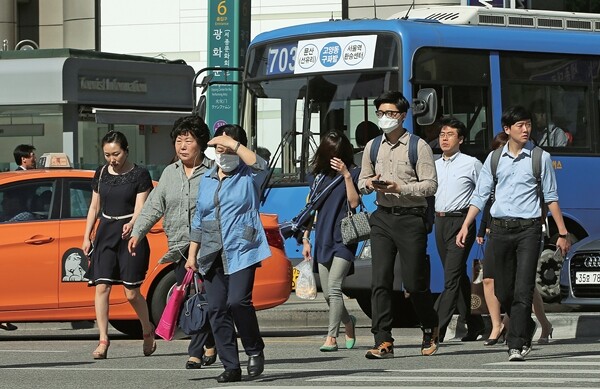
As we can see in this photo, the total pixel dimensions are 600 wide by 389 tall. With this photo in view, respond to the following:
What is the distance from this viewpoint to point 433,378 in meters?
10.2

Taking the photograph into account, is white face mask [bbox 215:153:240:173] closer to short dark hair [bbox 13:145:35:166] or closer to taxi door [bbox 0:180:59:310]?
taxi door [bbox 0:180:59:310]

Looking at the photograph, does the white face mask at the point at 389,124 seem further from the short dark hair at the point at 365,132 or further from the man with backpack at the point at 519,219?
the short dark hair at the point at 365,132

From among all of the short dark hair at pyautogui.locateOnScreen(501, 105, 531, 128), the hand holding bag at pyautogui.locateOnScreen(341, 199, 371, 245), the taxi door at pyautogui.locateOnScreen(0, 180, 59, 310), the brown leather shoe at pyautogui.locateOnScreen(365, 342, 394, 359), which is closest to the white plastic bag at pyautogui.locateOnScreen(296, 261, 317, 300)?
the hand holding bag at pyautogui.locateOnScreen(341, 199, 371, 245)

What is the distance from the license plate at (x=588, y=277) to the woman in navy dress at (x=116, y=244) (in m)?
3.89

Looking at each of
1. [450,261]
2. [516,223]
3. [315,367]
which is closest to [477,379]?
[315,367]

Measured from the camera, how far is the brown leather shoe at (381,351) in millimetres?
11547

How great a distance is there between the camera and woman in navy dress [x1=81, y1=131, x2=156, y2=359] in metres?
12.1

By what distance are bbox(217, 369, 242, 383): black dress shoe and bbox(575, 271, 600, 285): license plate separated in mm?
4451

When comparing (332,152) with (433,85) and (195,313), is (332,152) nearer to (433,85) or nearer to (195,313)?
(195,313)

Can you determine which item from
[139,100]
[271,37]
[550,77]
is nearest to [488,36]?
[550,77]

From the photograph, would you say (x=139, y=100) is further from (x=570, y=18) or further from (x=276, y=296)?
(x=276, y=296)

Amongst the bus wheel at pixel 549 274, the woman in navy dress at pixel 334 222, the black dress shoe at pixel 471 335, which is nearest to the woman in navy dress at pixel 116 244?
the woman in navy dress at pixel 334 222

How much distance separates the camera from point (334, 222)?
12.5 m

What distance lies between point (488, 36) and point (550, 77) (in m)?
0.95
